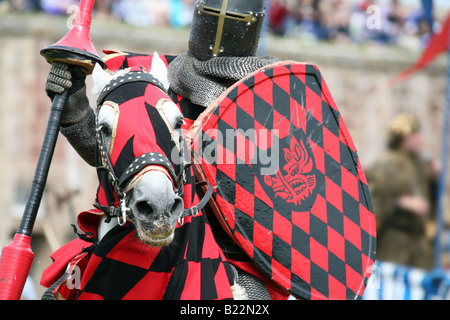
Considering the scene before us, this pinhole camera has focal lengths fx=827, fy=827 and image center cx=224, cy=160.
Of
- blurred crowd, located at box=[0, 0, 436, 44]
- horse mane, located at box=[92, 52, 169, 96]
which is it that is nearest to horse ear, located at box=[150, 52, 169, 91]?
horse mane, located at box=[92, 52, 169, 96]

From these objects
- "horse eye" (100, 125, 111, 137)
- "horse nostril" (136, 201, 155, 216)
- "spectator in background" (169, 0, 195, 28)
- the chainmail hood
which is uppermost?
the chainmail hood

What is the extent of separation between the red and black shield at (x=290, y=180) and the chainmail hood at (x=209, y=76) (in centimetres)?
14

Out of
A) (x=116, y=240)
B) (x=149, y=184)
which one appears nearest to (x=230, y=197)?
(x=116, y=240)

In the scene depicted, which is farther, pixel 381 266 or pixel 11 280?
pixel 381 266

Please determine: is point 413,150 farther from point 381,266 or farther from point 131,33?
point 131,33

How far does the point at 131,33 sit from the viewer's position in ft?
41.4

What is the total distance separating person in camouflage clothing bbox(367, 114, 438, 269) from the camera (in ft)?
27.0

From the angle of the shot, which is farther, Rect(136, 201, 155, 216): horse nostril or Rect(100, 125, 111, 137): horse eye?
Rect(100, 125, 111, 137): horse eye

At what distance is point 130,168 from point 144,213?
18cm

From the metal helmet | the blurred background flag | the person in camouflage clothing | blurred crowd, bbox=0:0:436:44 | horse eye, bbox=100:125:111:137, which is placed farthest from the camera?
blurred crowd, bbox=0:0:436:44

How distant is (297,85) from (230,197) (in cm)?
71

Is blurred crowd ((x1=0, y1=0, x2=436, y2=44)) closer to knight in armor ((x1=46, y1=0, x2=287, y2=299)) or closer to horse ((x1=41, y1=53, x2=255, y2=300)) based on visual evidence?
knight in armor ((x1=46, y1=0, x2=287, y2=299))

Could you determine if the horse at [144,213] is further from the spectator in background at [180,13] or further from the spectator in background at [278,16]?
the spectator in background at [278,16]

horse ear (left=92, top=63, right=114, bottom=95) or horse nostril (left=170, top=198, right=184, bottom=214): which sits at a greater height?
horse ear (left=92, top=63, right=114, bottom=95)
